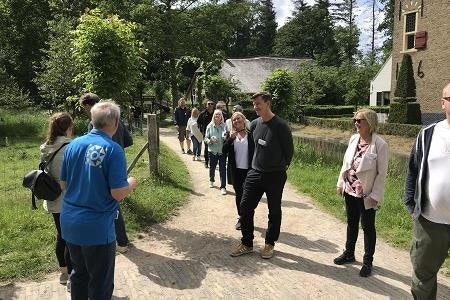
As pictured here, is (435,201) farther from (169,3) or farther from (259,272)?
(169,3)

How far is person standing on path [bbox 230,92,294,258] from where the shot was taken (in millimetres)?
5203

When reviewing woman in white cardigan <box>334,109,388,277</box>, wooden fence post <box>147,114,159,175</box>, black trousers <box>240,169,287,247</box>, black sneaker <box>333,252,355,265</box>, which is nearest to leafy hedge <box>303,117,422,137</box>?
wooden fence post <box>147,114,159,175</box>

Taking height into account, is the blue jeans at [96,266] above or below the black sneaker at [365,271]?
above

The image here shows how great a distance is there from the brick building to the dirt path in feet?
53.8

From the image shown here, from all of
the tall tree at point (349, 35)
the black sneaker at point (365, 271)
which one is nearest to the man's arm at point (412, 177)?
the black sneaker at point (365, 271)

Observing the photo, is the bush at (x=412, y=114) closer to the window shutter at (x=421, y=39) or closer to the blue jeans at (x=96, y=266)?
the window shutter at (x=421, y=39)

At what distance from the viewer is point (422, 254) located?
3506mm

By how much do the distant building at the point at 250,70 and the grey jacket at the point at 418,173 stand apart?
36568 millimetres

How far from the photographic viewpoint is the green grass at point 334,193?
21.4ft

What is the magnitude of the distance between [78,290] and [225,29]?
26177 mm

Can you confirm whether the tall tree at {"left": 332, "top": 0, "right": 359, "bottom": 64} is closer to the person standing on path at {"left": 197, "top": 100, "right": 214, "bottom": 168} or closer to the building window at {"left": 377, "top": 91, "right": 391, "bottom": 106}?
the building window at {"left": 377, "top": 91, "right": 391, "bottom": 106}

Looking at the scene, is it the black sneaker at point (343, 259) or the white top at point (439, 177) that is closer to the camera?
the white top at point (439, 177)

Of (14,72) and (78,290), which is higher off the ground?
(14,72)

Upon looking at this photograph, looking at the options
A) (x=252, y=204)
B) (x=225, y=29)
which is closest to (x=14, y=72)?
A: (x=225, y=29)
